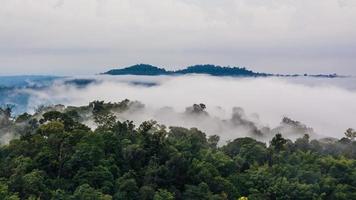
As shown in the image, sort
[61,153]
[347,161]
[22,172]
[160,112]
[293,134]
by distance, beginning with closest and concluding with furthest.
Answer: [22,172] < [61,153] < [347,161] < [293,134] < [160,112]

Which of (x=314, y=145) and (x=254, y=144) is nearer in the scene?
(x=254, y=144)

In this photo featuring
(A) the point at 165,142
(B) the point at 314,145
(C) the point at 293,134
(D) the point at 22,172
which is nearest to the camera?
(D) the point at 22,172

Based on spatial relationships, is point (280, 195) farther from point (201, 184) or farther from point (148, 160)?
point (148, 160)

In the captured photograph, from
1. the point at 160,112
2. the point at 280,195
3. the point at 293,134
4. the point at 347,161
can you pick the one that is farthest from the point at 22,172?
the point at 160,112

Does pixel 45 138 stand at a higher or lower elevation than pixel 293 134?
higher

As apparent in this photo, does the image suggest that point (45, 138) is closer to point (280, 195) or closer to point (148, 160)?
point (148, 160)

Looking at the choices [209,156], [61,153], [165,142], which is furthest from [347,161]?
[61,153]
